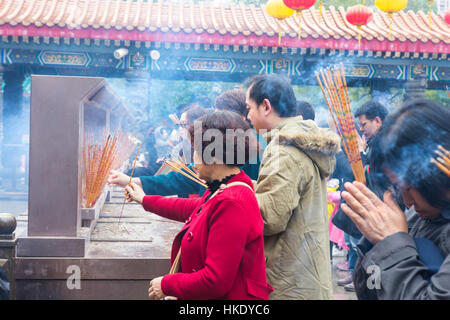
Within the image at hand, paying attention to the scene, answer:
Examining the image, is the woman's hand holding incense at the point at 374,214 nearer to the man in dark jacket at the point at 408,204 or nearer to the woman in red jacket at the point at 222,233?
the man in dark jacket at the point at 408,204

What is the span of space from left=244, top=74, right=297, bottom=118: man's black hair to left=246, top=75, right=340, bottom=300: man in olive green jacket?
8 cm

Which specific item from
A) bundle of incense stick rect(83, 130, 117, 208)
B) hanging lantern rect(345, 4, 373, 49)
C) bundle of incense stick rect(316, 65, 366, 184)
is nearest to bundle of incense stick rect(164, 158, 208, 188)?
bundle of incense stick rect(83, 130, 117, 208)

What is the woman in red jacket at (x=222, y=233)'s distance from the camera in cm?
133

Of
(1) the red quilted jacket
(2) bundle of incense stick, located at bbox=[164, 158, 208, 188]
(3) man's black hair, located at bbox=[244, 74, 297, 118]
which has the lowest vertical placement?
(1) the red quilted jacket

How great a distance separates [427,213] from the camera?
1.07 meters

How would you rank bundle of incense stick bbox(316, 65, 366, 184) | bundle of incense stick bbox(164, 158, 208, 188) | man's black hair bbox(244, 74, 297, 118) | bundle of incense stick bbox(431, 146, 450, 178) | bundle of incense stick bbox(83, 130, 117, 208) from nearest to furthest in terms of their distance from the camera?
bundle of incense stick bbox(431, 146, 450, 178) < bundle of incense stick bbox(316, 65, 366, 184) < man's black hair bbox(244, 74, 297, 118) < bundle of incense stick bbox(164, 158, 208, 188) < bundle of incense stick bbox(83, 130, 117, 208)

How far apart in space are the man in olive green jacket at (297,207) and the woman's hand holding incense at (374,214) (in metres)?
0.53

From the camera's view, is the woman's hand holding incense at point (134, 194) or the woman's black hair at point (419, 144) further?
the woman's hand holding incense at point (134, 194)

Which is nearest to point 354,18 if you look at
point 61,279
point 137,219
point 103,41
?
point 103,41

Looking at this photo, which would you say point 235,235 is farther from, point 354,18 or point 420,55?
point 420,55

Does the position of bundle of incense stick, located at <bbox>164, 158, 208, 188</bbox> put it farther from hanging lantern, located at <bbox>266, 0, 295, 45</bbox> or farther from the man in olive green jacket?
hanging lantern, located at <bbox>266, 0, 295, 45</bbox>

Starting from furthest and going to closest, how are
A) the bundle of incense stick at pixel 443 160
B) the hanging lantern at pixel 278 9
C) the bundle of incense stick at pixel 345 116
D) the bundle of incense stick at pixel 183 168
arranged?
the hanging lantern at pixel 278 9
the bundle of incense stick at pixel 183 168
the bundle of incense stick at pixel 345 116
the bundle of incense stick at pixel 443 160

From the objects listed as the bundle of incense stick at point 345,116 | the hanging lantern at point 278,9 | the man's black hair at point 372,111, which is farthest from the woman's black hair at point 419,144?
the hanging lantern at point 278,9

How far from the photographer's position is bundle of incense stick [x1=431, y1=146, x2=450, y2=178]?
992 millimetres
